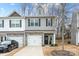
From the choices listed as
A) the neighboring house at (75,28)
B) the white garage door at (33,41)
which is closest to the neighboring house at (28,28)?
the white garage door at (33,41)

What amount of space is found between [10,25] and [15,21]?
0.37ft

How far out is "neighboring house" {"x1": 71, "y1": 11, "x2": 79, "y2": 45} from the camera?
5.57 metres

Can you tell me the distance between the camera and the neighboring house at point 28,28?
5594 mm

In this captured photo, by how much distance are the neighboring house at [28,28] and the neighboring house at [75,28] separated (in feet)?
1.03

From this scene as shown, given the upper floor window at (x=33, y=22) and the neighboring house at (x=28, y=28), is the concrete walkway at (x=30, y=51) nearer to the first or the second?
the neighboring house at (x=28, y=28)

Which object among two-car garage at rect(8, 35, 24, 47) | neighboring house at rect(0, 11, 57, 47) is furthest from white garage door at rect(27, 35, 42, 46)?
two-car garage at rect(8, 35, 24, 47)

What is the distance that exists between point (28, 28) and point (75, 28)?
2.68ft

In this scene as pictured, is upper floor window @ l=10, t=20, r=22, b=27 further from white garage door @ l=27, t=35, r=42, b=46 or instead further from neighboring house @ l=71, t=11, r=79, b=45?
neighboring house @ l=71, t=11, r=79, b=45

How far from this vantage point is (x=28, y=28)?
18.5 ft

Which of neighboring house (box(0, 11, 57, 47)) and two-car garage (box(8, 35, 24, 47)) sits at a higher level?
neighboring house (box(0, 11, 57, 47))

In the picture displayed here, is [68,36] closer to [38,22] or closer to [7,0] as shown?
[38,22]

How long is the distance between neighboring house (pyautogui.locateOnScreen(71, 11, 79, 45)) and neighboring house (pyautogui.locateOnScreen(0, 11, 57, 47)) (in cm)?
31

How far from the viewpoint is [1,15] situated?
5.59 m

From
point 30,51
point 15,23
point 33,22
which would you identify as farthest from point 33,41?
point 15,23
